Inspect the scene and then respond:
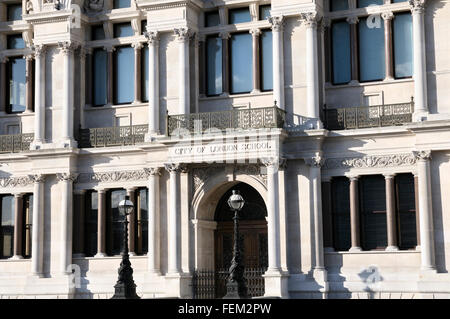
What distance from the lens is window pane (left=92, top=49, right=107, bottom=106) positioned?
35375 mm

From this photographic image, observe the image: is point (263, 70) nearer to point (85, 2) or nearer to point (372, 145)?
point (372, 145)

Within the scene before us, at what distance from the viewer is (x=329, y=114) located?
31297 millimetres

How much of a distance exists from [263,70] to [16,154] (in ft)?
36.3

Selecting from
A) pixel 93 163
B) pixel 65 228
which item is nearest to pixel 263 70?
pixel 93 163

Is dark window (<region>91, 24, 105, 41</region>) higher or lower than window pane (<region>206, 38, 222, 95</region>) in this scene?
higher

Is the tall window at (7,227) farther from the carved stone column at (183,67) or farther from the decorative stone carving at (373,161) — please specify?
the decorative stone carving at (373,161)

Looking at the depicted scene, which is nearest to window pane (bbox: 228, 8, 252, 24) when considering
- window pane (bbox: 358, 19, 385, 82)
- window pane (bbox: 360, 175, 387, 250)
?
window pane (bbox: 358, 19, 385, 82)

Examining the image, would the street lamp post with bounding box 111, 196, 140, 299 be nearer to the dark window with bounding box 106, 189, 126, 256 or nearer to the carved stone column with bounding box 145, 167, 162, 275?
the carved stone column with bounding box 145, 167, 162, 275

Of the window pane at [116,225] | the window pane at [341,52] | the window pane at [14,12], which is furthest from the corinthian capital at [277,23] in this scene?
the window pane at [14,12]

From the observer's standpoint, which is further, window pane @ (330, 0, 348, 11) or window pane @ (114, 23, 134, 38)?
window pane @ (114, 23, 134, 38)

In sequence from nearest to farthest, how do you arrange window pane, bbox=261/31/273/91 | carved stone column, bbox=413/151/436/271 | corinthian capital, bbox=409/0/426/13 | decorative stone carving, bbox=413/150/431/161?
carved stone column, bbox=413/151/436/271
decorative stone carving, bbox=413/150/431/161
corinthian capital, bbox=409/0/426/13
window pane, bbox=261/31/273/91

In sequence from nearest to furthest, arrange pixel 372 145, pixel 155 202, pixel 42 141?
pixel 372 145, pixel 155 202, pixel 42 141

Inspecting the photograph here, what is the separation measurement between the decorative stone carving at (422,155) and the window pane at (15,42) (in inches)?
708

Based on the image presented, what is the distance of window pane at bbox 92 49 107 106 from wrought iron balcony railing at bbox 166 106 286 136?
5.02 meters
